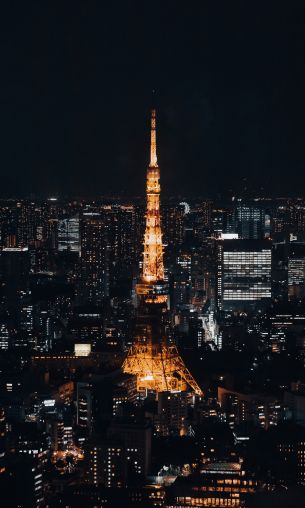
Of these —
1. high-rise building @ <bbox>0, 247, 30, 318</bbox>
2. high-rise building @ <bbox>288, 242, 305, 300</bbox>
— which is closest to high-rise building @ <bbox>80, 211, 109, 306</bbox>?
high-rise building @ <bbox>0, 247, 30, 318</bbox>

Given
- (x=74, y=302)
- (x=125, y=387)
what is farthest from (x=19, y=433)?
(x=74, y=302)

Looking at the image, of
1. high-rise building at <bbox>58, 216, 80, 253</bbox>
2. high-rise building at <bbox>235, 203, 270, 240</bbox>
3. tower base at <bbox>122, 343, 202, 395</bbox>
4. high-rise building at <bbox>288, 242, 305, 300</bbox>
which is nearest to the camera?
tower base at <bbox>122, 343, 202, 395</bbox>

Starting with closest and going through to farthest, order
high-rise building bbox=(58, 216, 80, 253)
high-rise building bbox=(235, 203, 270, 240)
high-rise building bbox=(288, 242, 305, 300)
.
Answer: high-rise building bbox=(288, 242, 305, 300) < high-rise building bbox=(235, 203, 270, 240) < high-rise building bbox=(58, 216, 80, 253)

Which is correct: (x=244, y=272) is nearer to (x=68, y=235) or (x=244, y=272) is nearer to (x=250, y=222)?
(x=250, y=222)

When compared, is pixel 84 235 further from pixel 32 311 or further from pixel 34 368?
pixel 34 368

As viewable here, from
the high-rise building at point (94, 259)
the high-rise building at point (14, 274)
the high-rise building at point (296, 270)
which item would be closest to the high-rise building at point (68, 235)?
the high-rise building at point (94, 259)

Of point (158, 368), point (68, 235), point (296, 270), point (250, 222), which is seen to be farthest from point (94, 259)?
point (158, 368)

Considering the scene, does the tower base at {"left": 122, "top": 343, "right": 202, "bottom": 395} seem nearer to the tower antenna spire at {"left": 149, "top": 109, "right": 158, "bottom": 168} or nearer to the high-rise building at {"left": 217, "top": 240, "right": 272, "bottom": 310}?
the tower antenna spire at {"left": 149, "top": 109, "right": 158, "bottom": 168}
